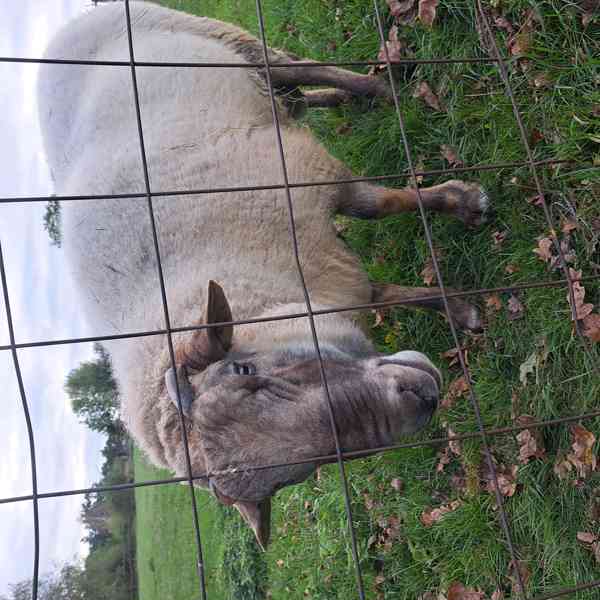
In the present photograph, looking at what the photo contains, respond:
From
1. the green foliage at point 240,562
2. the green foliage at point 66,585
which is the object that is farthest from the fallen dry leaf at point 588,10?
the green foliage at point 66,585

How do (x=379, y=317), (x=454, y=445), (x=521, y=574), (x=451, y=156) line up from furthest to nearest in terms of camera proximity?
(x=379, y=317), (x=454, y=445), (x=451, y=156), (x=521, y=574)

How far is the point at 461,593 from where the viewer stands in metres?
4.25

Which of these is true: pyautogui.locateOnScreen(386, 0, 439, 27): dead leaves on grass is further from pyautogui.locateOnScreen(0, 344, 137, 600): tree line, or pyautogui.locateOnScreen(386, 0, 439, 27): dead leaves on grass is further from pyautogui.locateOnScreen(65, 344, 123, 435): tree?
pyautogui.locateOnScreen(65, 344, 123, 435): tree

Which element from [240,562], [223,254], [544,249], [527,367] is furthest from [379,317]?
[240,562]

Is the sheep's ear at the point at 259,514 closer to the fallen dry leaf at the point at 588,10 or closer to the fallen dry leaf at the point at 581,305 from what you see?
the fallen dry leaf at the point at 581,305

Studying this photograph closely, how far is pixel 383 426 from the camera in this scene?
2.83m

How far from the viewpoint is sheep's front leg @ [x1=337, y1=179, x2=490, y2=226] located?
4191 mm

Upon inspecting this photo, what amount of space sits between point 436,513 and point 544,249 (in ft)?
6.50

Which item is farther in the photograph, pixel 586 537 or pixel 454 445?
pixel 454 445

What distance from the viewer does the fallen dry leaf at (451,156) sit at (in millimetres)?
4305

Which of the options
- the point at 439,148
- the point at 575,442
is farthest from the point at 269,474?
the point at 439,148

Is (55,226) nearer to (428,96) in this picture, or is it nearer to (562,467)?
(428,96)

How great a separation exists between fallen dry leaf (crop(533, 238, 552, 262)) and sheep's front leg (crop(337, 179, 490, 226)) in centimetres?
58

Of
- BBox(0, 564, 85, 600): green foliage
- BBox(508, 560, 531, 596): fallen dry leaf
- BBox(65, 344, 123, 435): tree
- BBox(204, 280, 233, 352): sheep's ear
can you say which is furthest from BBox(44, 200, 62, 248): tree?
BBox(65, 344, 123, 435): tree
